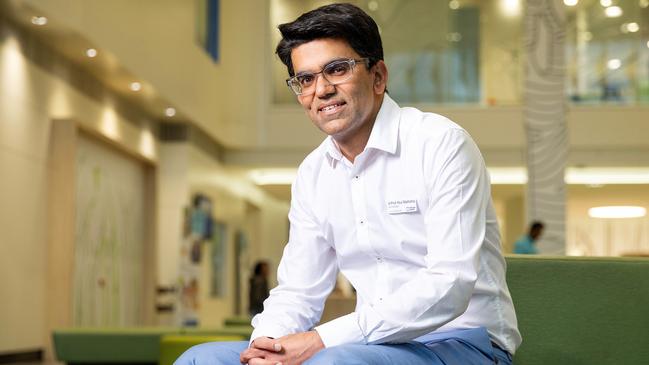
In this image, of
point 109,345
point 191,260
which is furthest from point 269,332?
point 191,260

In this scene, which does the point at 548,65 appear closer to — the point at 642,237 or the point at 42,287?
the point at 42,287

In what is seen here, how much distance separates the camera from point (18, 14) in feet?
33.2

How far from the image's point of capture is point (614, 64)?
18.5 m

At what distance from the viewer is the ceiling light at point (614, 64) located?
60.7 feet

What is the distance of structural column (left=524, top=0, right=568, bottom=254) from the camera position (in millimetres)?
12414

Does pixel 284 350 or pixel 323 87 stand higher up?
Answer: pixel 323 87

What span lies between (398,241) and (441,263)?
0.68 feet

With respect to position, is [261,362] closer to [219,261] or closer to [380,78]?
[380,78]

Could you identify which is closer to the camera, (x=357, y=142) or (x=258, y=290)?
(x=357, y=142)

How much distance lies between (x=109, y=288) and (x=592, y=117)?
29.8ft

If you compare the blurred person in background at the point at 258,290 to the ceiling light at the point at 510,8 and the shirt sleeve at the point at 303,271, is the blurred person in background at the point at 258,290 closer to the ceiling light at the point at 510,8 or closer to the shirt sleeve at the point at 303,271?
the ceiling light at the point at 510,8

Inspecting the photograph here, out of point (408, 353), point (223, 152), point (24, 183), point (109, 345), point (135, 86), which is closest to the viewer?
point (408, 353)

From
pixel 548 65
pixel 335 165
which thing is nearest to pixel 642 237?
pixel 548 65

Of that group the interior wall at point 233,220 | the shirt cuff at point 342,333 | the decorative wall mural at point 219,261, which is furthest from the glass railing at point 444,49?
the shirt cuff at point 342,333
